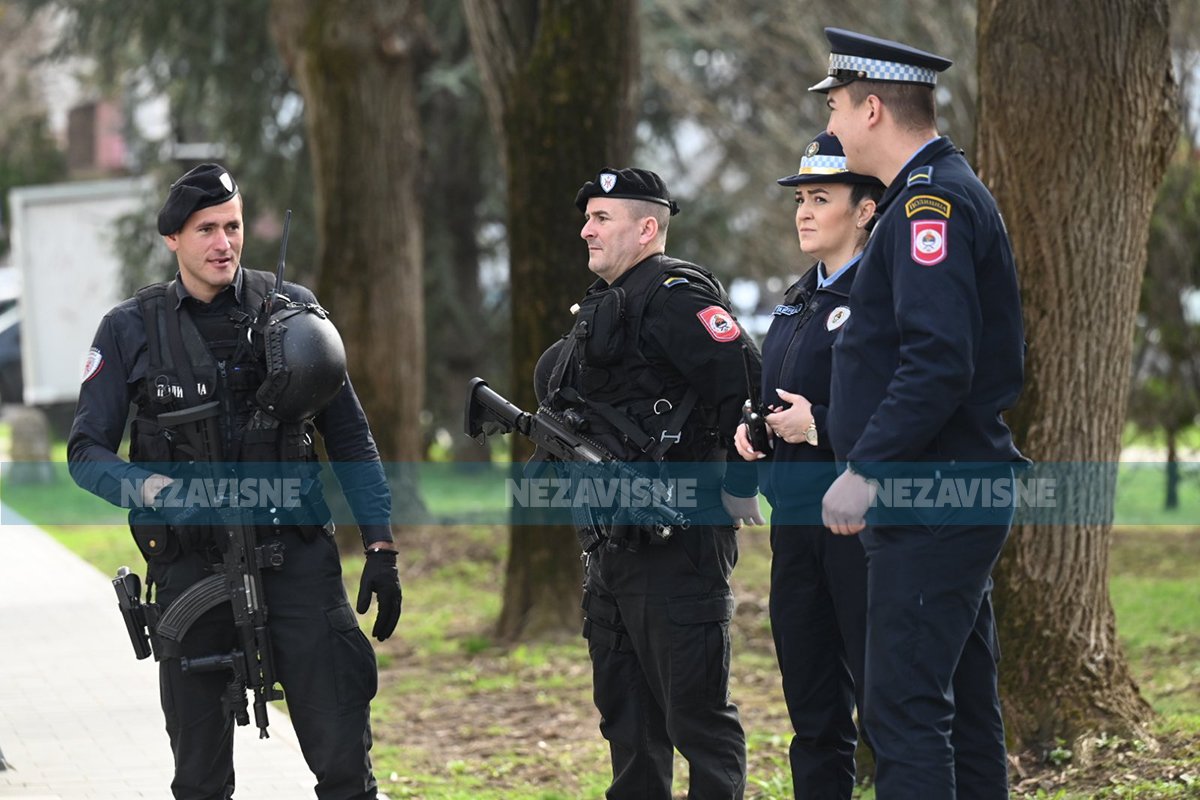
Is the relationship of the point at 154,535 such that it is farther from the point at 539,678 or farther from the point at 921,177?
the point at 539,678

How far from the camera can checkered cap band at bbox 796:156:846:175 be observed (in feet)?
15.2

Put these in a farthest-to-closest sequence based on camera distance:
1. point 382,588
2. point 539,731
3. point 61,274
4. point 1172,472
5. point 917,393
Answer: point 61,274
point 1172,472
point 539,731
point 382,588
point 917,393

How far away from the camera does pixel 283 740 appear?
6.98m

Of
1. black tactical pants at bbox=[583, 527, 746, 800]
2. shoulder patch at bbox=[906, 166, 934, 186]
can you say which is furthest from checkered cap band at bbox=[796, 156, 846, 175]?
black tactical pants at bbox=[583, 527, 746, 800]

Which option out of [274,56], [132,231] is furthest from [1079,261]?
[132,231]

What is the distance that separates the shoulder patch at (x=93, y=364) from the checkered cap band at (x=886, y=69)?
7.21 feet

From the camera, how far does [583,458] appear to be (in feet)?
16.0

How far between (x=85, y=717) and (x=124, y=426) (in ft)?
11.0

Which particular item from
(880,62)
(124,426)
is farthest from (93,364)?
(880,62)

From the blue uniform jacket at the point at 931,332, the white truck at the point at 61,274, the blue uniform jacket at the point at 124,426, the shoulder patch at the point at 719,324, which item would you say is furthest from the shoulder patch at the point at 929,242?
the white truck at the point at 61,274

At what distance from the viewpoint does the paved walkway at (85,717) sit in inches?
249

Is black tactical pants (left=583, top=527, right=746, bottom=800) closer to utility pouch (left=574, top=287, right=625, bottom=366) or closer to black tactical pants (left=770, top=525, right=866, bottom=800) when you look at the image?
black tactical pants (left=770, top=525, right=866, bottom=800)

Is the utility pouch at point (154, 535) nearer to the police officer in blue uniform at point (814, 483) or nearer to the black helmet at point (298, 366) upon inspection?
the black helmet at point (298, 366)

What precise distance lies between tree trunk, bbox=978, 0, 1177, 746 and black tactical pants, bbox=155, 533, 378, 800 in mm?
2644
